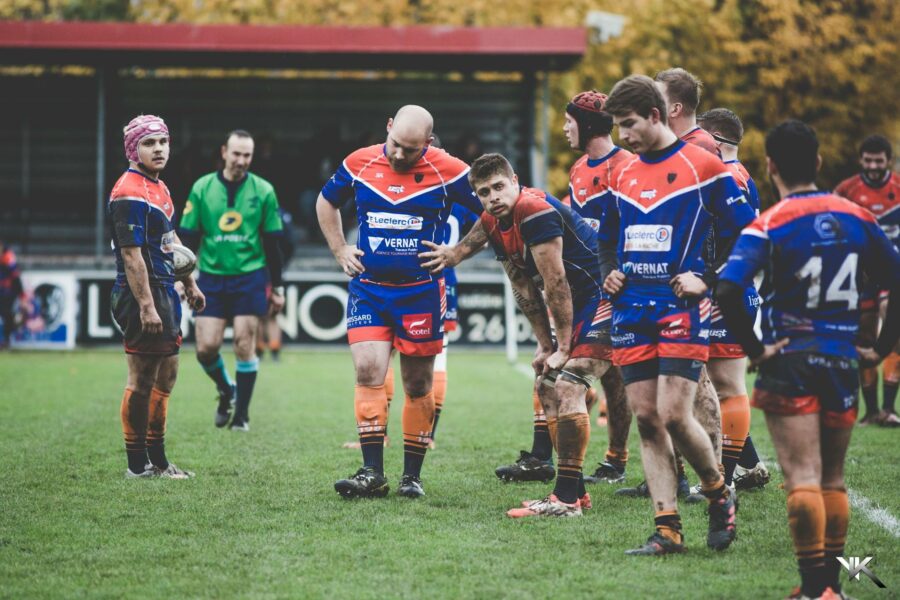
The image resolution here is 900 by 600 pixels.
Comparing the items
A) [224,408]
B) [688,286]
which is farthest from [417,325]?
[224,408]

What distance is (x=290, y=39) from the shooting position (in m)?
19.9

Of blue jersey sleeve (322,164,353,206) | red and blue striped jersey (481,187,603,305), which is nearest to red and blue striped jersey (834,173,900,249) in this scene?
red and blue striped jersey (481,187,603,305)

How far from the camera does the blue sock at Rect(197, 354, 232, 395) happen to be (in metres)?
10.1

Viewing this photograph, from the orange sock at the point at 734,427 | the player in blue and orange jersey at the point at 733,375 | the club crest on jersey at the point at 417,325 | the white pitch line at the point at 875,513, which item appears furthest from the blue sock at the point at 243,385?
the white pitch line at the point at 875,513

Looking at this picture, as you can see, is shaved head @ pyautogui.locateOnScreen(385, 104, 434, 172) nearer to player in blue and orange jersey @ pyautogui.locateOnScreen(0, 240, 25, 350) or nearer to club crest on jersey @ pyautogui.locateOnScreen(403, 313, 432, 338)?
club crest on jersey @ pyautogui.locateOnScreen(403, 313, 432, 338)

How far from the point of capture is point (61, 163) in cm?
2381

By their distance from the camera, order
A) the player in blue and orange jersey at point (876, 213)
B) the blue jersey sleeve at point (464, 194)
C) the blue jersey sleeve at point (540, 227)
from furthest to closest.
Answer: the player in blue and orange jersey at point (876, 213) → the blue jersey sleeve at point (464, 194) → the blue jersey sleeve at point (540, 227)

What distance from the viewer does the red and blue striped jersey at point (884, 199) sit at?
1138cm

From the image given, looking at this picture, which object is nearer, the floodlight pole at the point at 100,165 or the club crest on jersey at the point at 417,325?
the club crest on jersey at the point at 417,325

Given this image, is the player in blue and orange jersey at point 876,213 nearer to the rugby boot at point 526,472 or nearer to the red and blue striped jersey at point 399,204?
the rugby boot at point 526,472

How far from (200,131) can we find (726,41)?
1378 cm

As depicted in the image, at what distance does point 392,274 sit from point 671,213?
2.08 meters

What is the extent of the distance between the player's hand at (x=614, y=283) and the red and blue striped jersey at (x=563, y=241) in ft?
2.68

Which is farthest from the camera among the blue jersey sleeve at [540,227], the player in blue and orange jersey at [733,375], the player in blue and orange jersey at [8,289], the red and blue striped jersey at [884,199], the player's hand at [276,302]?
the player in blue and orange jersey at [8,289]
